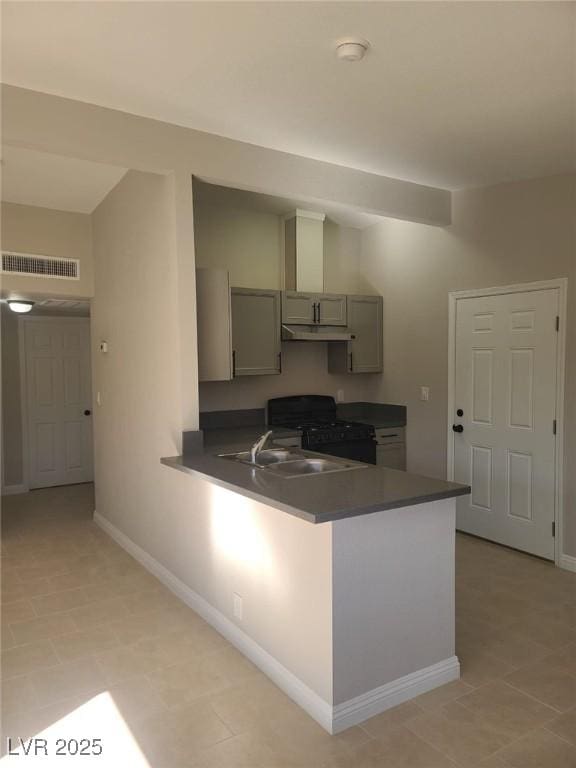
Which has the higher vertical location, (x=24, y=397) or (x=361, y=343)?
(x=361, y=343)

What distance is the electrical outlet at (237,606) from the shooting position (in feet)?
9.12

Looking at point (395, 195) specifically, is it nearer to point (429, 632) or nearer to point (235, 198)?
point (235, 198)

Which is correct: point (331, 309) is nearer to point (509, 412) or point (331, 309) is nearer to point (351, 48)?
point (509, 412)

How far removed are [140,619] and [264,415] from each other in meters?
2.14

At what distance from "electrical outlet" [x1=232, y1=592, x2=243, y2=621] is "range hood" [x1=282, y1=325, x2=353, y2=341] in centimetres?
229

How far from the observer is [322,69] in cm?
240

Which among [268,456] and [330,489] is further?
[268,456]

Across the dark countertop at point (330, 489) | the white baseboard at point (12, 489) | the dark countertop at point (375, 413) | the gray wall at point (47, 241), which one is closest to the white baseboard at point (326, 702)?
the dark countertop at point (330, 489)

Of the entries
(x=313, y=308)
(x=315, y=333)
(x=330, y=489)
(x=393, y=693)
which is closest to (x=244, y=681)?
(x=393, y=693)

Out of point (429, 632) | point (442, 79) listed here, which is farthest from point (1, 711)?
point (442, 79)

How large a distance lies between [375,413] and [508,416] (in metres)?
1.44

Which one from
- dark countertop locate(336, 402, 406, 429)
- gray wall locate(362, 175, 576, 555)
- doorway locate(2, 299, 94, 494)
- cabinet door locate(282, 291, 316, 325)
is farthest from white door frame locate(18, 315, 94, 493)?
gray wall locate(362, 175, 576, 555)

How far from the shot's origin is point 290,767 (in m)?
1.97

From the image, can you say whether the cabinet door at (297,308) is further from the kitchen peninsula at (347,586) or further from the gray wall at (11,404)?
the gray wall at (11,404)
